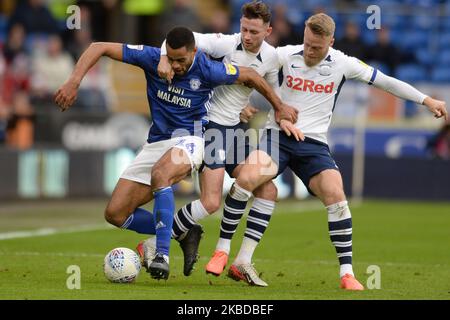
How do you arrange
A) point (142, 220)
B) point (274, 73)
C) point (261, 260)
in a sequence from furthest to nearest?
1. point (261, 260)
2. point (142, 220)
3. point (274, 73)

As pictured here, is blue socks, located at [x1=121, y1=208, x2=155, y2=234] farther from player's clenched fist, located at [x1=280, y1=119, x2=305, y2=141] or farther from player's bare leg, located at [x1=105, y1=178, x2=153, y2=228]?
player's clenched fist, located at [x1=280, y1=119, x2=305, y2=141]

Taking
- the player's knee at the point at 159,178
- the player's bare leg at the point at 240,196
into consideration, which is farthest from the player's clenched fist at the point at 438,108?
the player's knee at the point at 159,178

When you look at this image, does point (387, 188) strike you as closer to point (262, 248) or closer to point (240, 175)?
point (262, 248)

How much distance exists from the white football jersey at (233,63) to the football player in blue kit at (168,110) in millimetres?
172

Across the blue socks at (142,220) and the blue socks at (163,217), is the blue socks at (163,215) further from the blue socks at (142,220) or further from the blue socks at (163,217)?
the blue socks at (142,220)

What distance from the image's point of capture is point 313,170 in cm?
919

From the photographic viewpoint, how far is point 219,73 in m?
9.21

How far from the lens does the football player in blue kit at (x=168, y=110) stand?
8938mm

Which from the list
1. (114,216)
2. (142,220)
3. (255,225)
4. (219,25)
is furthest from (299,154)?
(219,25)

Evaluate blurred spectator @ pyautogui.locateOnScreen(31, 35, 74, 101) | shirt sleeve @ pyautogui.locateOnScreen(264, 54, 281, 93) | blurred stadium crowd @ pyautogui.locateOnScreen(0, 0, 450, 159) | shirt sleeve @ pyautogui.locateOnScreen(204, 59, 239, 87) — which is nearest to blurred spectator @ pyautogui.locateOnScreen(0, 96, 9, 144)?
blurred stadium crowd @ pyautogui.locateOnScreen(0, 0, 450, 159)

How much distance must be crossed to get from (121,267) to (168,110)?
4.68 feet

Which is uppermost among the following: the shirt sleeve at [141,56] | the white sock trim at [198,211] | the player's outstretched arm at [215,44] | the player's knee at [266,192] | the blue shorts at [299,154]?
the player's outstretched arm at [215,44]

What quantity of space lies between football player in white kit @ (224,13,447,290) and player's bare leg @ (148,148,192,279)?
524mm

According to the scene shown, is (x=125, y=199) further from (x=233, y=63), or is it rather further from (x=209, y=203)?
(x=233, y=63)
